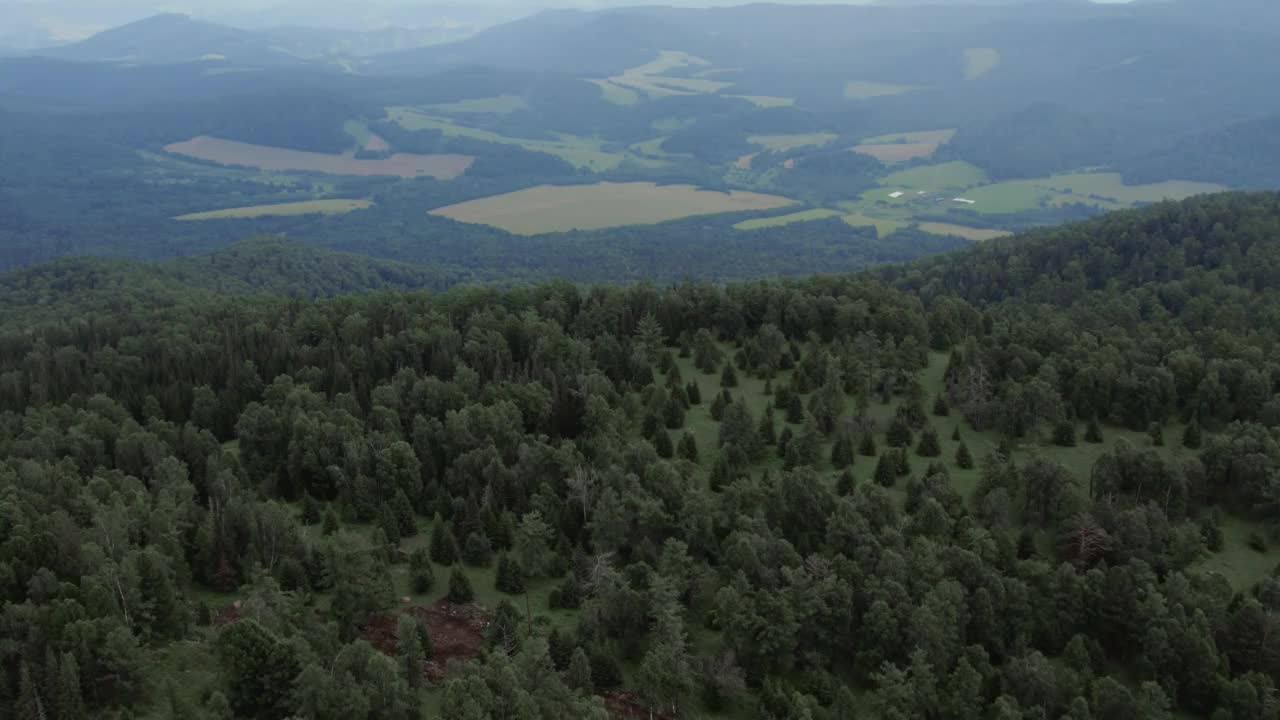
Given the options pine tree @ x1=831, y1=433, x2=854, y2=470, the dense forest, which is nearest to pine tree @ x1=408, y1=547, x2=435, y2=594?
the dense forest

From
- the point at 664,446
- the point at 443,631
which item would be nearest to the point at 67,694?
the point at 443,631

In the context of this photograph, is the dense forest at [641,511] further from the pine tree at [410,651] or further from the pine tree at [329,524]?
the pine tree at [329,524]

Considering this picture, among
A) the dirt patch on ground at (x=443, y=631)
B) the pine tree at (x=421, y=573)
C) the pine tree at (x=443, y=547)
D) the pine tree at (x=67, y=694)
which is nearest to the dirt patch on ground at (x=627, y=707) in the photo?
the dirt patch on ground at (x=443, y=631)

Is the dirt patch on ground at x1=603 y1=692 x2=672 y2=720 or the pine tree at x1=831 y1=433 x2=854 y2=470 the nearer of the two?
the dirt patch on ground at x1=603 y1=692 x2=672 y2=720

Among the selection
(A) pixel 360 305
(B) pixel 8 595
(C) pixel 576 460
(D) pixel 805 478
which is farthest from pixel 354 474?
(A) pixel 360 305

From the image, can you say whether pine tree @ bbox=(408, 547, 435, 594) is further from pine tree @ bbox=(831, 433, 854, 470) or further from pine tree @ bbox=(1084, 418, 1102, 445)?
pine tree @ bbox=(1084, 418, 1102, 445)

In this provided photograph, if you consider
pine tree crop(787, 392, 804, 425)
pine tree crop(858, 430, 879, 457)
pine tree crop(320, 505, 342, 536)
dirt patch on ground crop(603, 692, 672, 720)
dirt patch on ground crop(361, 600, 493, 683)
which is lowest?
dirt patch on ground crop(603, 692, 672, 720)

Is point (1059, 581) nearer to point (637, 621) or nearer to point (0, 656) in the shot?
→ point (637, 621)
